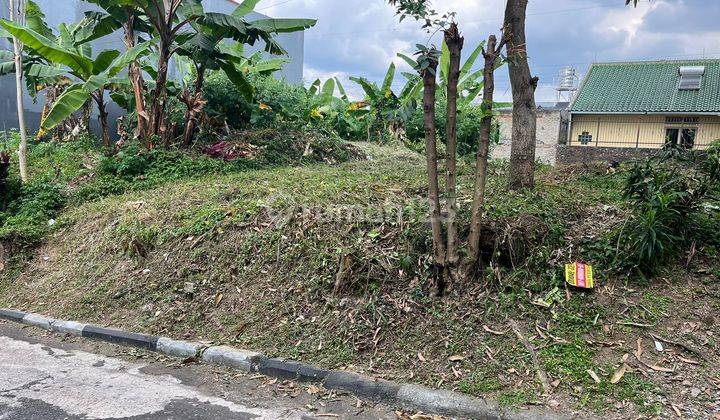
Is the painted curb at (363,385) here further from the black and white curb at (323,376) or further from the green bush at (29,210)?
the green bush at (29,210)

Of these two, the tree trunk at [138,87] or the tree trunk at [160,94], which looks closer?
the tree trunk at [160,94]

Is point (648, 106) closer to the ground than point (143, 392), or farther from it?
farther from it

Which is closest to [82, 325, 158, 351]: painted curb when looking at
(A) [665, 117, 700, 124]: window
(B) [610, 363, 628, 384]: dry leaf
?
(B) [610, 363, 628, 384]: dry leaf

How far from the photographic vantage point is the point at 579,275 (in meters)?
4.25

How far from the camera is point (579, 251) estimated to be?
14.9 feet

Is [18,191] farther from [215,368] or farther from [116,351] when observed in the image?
[215,368]

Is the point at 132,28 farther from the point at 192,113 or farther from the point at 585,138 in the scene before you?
the point at 585,138

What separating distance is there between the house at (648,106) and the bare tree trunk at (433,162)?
20.9 m

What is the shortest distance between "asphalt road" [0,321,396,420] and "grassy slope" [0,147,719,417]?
14.6 inches

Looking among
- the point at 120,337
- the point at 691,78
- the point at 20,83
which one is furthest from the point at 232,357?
the point at 691,78

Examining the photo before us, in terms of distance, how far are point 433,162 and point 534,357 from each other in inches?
67.8

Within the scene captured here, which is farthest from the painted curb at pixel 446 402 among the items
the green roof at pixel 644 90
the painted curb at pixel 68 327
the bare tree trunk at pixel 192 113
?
the green roof at pixel 644 90

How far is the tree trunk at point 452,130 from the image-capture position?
4059mm

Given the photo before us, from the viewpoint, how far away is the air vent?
24.7 meters
